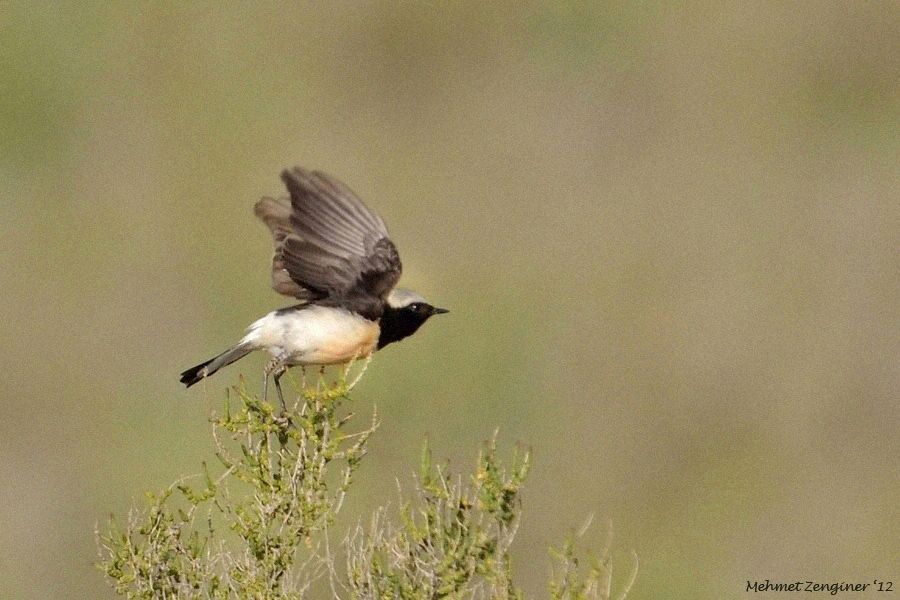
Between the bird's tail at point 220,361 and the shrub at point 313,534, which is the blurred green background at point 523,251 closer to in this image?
the bird's tail at point 220,361

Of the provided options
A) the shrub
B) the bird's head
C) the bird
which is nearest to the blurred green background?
the bird's head

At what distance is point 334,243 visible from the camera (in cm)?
810

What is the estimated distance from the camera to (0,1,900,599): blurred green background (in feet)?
48.5

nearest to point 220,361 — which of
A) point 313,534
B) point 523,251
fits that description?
point 313,534

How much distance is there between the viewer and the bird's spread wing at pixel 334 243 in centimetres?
800

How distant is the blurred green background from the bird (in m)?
5.02

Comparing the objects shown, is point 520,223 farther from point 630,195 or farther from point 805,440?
point 805,440

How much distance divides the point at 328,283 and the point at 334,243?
8.9 inches

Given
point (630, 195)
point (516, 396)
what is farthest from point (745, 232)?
point (516, 396)

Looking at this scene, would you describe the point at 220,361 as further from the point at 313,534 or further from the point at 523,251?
the point at 523,251

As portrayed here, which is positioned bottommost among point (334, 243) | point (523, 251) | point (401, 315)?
point (523, 251)

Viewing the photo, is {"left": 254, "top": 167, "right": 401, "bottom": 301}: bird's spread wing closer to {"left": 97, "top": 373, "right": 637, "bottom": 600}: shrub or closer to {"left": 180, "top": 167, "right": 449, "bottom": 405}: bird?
{"left": 180, "top": 167, "right": 449, "bottom": 405}: bird

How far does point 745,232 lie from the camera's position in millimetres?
17812

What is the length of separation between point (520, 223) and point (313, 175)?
34.5ft
